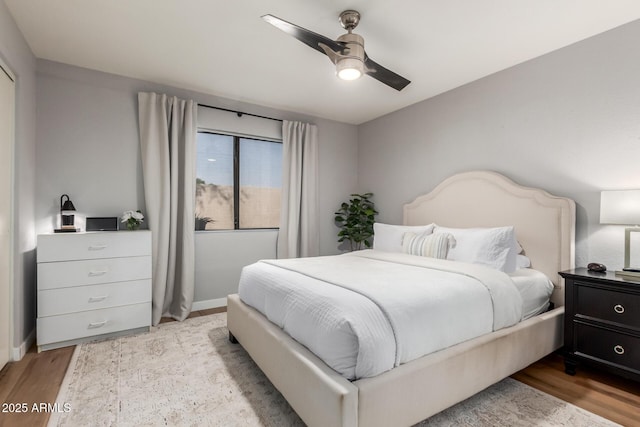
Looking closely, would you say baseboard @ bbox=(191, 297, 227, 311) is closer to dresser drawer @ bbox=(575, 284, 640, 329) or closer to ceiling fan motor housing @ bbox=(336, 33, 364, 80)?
ceiling fan motor housing @ bbox=(336, 33, 364, 80)

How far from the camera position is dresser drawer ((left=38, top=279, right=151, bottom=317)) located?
2.51m

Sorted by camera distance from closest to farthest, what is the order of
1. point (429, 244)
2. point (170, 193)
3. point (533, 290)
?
1. point (533, 290)
2. point (429, 244)
3. point (170, 193)

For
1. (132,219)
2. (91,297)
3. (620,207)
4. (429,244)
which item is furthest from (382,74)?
(91,297)

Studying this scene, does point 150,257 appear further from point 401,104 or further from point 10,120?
point 401,104

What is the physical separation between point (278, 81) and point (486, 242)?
249cm

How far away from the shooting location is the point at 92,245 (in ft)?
8.79

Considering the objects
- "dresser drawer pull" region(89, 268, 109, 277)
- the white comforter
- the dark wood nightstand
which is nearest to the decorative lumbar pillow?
the white comforter

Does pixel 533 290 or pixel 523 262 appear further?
pixel 523 262

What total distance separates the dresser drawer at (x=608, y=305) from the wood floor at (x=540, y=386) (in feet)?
1.40

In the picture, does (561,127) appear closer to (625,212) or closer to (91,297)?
(625,212)

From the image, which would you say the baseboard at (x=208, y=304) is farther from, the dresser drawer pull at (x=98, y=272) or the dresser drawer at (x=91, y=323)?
the dresser drawer pull at (x=98, y=272)

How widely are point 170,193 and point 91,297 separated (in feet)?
3.89

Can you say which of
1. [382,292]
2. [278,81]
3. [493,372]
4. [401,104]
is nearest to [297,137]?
[278,81]

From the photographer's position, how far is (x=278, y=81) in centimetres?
327
